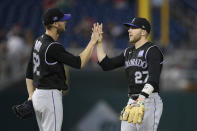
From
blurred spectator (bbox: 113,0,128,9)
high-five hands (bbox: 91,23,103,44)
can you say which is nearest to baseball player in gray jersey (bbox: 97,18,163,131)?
high-five hands (bbox: 91,23,103,44)

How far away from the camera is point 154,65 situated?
19.2 ft

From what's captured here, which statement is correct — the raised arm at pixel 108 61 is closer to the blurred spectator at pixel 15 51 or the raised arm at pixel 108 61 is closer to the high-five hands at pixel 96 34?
the high-five hands at pixel 96 34

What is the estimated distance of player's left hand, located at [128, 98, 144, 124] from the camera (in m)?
5.57

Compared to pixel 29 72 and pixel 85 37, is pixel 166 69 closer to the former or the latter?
pixel 85 37

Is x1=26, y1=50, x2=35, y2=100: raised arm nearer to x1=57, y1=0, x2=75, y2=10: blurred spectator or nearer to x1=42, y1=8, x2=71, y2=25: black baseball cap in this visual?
x1=42, y1=8, x2=71, y2=25: black baseball cap

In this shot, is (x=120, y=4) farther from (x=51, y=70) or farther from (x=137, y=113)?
(x=137, y=113)

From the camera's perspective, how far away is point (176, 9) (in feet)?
63.1

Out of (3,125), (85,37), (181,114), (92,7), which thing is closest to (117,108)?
(181,114)

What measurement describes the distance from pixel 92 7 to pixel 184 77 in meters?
7.77

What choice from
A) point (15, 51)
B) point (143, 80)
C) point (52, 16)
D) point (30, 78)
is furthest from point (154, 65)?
point (15, 51)

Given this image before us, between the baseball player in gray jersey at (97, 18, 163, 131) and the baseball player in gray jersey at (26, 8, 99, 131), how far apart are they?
1.90 ft

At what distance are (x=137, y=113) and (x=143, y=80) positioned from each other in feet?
1.92

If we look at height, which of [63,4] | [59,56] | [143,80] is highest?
[63,4]

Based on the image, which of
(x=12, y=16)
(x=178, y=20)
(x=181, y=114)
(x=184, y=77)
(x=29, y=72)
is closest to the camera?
(x=29, y=72)
